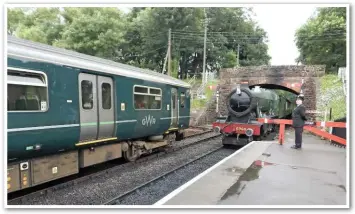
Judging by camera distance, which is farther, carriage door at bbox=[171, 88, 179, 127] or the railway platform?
carriage door at bbox=[171, 88, 179, 127]

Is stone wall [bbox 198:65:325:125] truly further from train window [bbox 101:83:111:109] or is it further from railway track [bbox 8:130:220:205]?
train window [bbox 101:83:111:109]

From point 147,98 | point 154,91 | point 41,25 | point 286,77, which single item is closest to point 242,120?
point 154,91

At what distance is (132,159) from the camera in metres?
9.26

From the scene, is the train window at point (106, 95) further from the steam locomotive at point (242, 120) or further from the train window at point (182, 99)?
the steam locomotive at point (242, 120)

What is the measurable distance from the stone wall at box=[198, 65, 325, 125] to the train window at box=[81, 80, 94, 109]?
16.1 m

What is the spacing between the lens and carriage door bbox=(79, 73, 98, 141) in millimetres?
6539

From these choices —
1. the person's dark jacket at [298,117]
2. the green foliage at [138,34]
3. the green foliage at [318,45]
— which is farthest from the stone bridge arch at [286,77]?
the person's dark jacket at [298,117]

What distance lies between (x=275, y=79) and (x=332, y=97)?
4.47 m

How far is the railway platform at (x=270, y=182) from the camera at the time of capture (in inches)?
185

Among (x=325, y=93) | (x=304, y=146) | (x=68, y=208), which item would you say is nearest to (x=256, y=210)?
(x=68, y=208)

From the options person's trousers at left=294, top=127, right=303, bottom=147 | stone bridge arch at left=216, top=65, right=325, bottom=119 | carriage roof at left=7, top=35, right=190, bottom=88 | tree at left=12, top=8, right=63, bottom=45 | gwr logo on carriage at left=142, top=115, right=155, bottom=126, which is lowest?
person's trousers at left=294, top=127, right=303, bottom=147

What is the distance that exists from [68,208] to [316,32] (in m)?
→ 29.3

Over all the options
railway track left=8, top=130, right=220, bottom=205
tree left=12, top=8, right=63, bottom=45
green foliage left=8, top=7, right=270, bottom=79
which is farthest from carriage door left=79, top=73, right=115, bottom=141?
tree left=12, top=8, right=63, bottom=45

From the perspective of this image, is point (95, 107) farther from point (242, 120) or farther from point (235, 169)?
point (242, 120)
